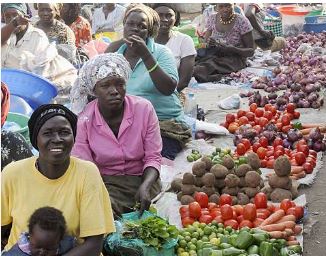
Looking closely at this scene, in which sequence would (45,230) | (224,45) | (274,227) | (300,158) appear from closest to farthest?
(45,230), (274,227), (300,158), (224,45)

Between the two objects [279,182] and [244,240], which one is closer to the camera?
[244,240]

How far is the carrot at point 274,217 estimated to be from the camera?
4.02 m

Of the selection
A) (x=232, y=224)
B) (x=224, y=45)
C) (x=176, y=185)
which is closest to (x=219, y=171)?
(x=176, y=185)

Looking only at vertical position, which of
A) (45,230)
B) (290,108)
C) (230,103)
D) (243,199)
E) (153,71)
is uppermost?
(153,71)

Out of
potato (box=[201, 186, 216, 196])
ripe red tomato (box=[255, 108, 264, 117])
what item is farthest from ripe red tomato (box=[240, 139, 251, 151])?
potato (box=[201, 186, 216, 196])

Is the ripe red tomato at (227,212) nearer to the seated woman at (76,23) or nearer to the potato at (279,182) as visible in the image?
the potato at (279,182)

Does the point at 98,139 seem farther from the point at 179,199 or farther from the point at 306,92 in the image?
the point at 306,92

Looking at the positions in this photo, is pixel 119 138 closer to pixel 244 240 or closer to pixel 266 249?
pixel 244 240

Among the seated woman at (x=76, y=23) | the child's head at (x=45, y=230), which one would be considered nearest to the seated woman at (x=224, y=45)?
the seated woman at (x=76, y=23)

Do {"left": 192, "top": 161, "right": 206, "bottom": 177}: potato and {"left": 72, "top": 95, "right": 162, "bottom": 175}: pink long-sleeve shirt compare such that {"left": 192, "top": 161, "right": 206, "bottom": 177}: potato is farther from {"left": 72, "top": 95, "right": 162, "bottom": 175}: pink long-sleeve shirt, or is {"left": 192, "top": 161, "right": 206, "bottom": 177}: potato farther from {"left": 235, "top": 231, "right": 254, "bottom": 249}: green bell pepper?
{"left": 235, "top": 231, "right": 254, "bottom": 249}: green bell pepper

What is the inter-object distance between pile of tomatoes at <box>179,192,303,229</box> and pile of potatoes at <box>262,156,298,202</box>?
0.47 feet

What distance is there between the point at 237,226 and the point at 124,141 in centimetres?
85

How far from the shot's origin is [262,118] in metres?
6.15

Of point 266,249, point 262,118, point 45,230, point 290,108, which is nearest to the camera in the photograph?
point 45,230
